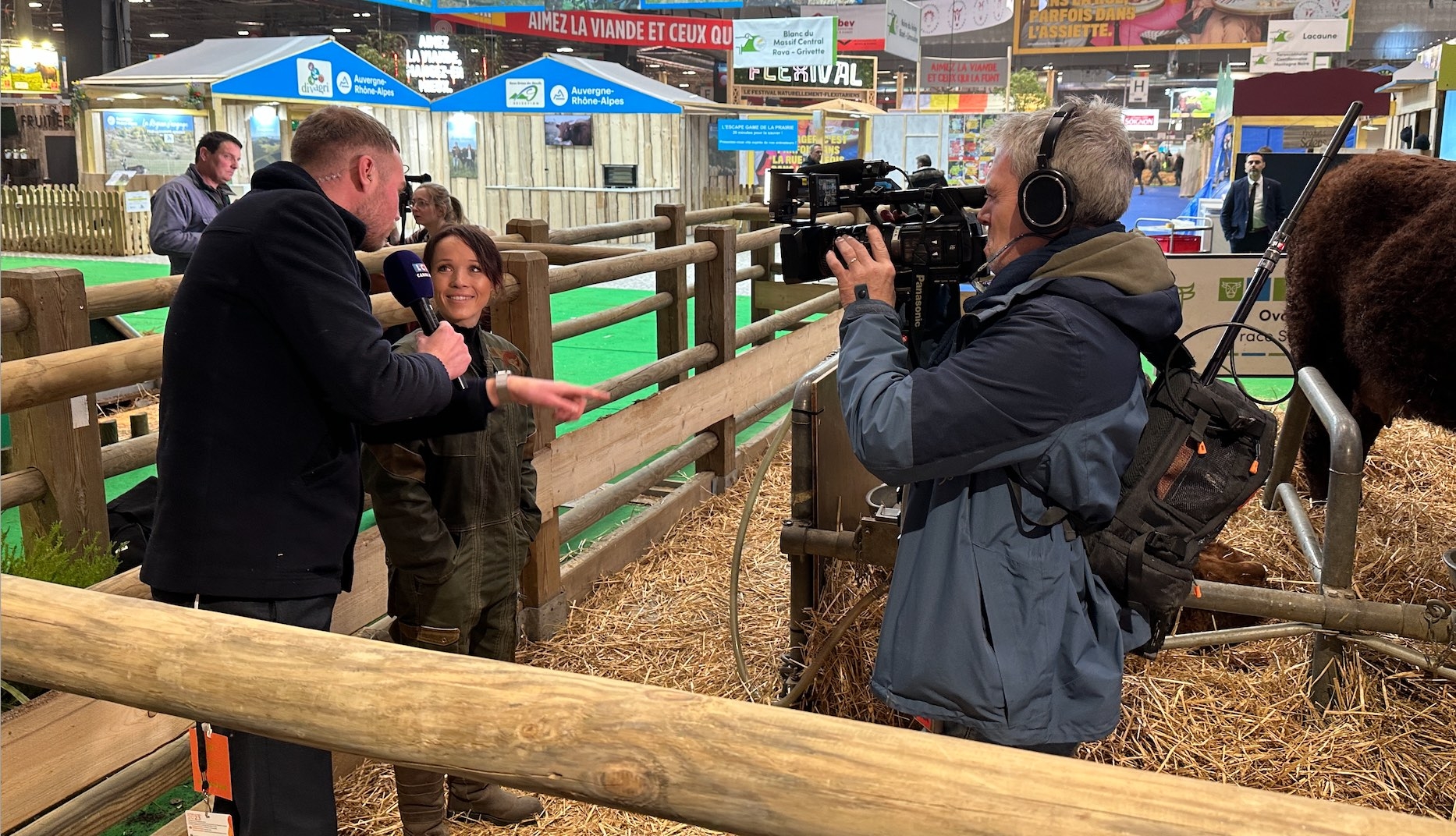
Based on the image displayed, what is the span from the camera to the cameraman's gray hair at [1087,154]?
1.80m

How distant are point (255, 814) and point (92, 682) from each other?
0.82 m

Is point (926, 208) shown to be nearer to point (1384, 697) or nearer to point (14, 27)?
point (1384, 697)

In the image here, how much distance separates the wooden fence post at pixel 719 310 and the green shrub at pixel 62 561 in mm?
2966

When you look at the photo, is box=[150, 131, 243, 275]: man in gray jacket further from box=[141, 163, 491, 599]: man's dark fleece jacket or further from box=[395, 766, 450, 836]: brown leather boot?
box=[141, 163, 491, 599]: man's dark fleece jacket

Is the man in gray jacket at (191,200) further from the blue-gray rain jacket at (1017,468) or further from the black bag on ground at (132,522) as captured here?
the blue-gray rain jacket at (1017,468)

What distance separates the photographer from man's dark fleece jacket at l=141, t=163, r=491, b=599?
1985mm

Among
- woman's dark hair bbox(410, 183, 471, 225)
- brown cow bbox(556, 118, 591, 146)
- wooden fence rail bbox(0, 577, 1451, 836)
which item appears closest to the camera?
wooden fence rail bbox(0, 577, 1451, 836)

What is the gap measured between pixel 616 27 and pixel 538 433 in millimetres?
16553

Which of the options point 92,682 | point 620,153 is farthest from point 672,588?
point 620,153

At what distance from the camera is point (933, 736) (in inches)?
42.6

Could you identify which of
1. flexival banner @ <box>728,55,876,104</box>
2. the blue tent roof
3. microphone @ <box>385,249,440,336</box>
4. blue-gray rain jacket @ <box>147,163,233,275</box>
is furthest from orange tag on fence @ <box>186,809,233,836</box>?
flexival banner @ <box>728,55,876,104</box>

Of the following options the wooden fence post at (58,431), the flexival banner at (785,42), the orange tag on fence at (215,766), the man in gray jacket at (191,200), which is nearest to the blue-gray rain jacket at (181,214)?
the man in gray jacket at (191,200)

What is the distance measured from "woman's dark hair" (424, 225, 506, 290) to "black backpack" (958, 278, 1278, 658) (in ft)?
4.49

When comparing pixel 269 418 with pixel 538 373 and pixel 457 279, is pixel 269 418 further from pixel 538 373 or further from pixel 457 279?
pixel 538 373
